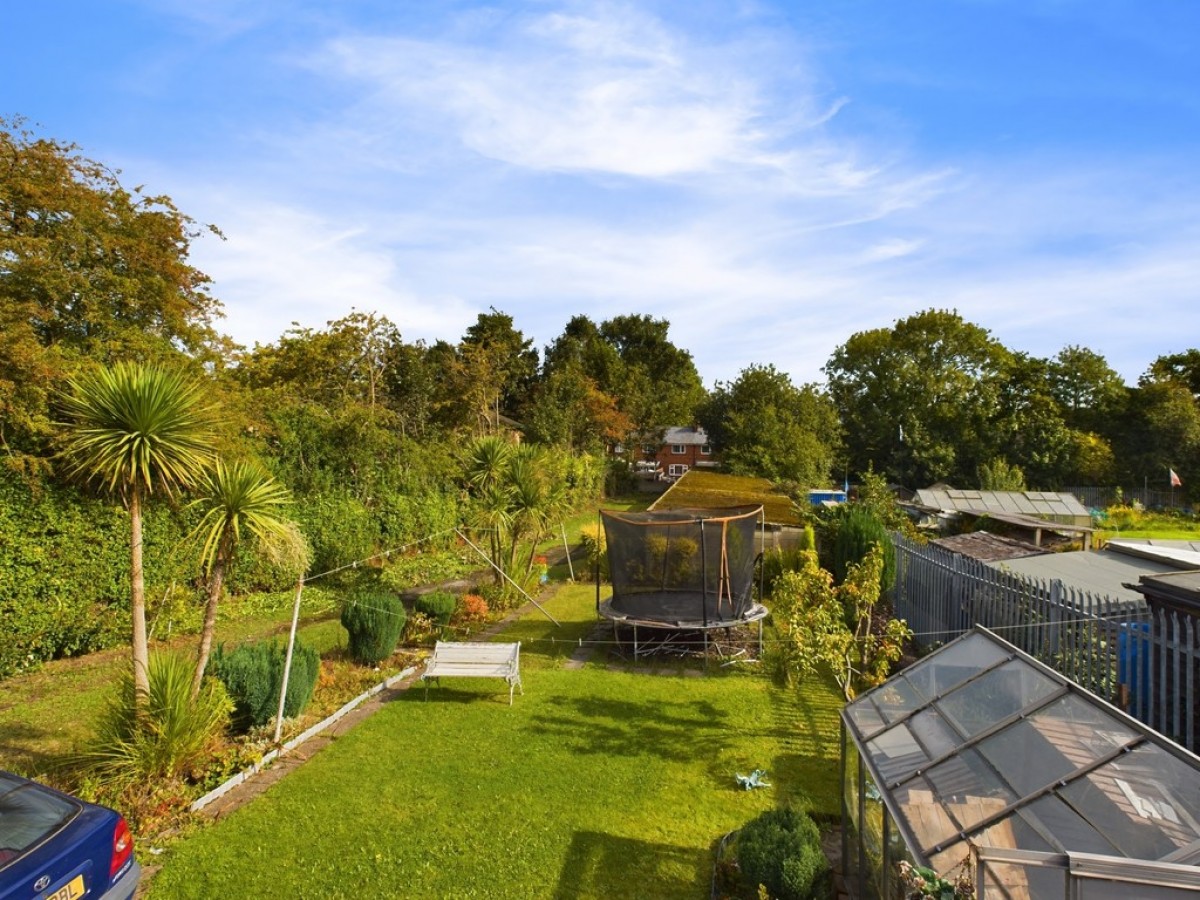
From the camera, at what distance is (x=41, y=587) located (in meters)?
9.75

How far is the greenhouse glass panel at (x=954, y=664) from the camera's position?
14.4 ft

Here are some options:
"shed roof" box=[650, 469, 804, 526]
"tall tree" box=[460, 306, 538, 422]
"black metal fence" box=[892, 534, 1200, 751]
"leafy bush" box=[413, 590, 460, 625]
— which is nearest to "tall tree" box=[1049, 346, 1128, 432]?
"shed roof" box=[650, 469, 804, 526]

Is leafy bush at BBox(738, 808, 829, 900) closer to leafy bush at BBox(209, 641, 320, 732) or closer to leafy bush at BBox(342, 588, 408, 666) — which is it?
leafy bush at BBox(209, 641, 320, 732)

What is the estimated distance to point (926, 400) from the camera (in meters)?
42.4

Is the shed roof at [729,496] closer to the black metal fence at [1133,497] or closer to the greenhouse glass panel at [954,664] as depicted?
the greenhouse glass panel at [954,664]

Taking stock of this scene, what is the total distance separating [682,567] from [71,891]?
31.0 feet

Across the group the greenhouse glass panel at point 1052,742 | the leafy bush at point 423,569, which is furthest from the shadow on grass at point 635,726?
the leafy bush at point 423,569

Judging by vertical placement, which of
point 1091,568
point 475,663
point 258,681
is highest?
point 1091,568

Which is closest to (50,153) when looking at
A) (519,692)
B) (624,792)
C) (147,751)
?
(147,751)

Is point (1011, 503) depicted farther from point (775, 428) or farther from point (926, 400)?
point (926, 400)

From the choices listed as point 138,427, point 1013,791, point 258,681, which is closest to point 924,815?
point 1013,791

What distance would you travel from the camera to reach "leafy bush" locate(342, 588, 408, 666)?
9984 mm

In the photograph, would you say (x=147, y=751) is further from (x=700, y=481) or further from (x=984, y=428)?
(x=984, y=428)

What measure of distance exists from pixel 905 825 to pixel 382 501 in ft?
54.1
